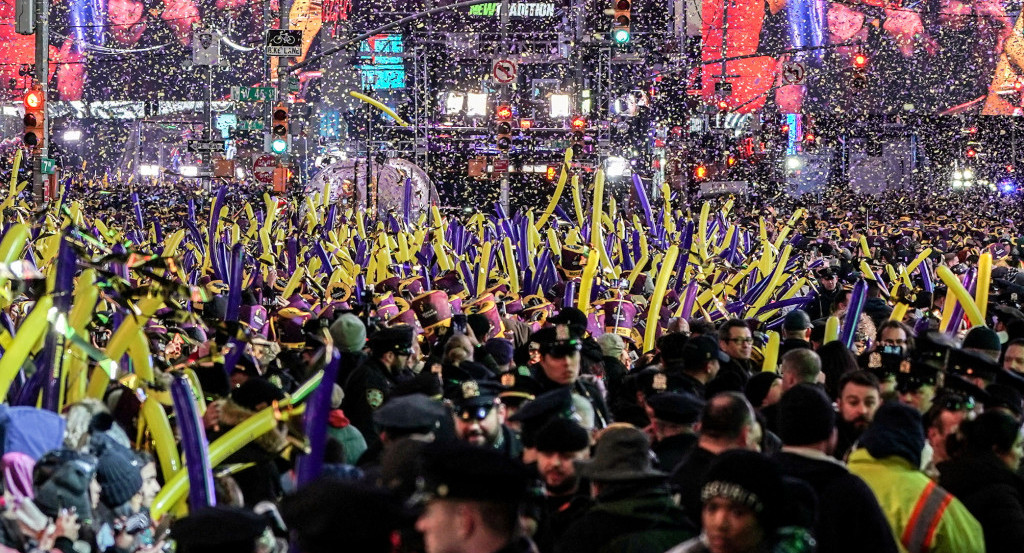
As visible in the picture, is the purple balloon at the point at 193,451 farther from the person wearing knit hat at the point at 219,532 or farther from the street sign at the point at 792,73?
the street sign at the point at 792,73

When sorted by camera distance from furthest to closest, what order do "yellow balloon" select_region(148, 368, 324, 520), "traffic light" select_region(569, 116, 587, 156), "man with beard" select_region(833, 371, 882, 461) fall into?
"traffic light" select_region(569, 116, 587, 156) < "man with beard" select_region(833, 371, 882, 461) < "yellow balloon" select_region(148, 368, 324, 520)

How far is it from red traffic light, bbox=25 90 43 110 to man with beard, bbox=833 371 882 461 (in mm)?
13662

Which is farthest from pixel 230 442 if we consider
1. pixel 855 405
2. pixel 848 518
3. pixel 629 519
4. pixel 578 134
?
pixel 578 134

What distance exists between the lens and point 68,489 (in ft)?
15.2

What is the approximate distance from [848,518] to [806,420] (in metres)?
0.56

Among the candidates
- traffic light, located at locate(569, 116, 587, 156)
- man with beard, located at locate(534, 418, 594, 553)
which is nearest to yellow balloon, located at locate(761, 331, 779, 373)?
man with beard, located at locate(534, 418, 594, 553)

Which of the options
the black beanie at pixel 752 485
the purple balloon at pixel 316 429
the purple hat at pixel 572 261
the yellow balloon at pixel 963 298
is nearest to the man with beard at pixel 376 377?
the purple balloon at pixel 316 429

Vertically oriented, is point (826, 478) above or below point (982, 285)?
below

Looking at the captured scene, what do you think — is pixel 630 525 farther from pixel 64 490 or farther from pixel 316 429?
pixel 64 490

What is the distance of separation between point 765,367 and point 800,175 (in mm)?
67498

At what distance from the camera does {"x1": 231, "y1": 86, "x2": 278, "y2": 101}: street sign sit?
27594 mm

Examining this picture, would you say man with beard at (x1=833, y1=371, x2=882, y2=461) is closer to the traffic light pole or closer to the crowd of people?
the crowd of people

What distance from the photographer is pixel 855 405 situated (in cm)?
659

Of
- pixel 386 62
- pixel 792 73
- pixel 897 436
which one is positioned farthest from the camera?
pixel 386 62
